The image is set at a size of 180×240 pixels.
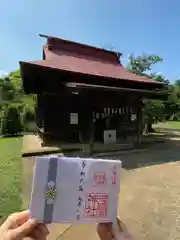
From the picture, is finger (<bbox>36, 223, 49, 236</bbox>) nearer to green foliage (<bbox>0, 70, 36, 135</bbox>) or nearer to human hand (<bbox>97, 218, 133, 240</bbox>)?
human hand (<bbox>97, 218, 133, 240</bbox>)

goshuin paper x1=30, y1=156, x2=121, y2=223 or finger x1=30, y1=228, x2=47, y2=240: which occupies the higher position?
goshuin paper x1=30, y1=156, x2=121, y2=223

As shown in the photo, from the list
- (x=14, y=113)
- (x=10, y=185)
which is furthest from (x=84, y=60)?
(x=10, y=185)

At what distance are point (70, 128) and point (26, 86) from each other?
3367mm

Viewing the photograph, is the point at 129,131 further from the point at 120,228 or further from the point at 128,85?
the point at 120,228

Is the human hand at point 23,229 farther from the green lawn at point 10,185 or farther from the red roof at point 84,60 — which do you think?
the red roof at point 84,60

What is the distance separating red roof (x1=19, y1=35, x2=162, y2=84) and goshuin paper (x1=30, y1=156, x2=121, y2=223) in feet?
32.3

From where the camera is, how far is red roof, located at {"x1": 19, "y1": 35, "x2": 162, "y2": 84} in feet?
38.4

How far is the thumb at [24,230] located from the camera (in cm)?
96

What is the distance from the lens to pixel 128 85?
12945mm

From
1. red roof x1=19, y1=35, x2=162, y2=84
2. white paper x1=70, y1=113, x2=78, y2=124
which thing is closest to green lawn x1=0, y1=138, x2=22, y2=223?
white paper x1=70, y1=113, x2=78, y2=124

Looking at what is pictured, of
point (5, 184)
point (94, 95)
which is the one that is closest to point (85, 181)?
point (5, 184)

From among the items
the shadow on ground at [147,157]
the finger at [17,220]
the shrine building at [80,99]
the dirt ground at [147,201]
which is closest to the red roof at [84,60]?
the shrine building at [80,99]

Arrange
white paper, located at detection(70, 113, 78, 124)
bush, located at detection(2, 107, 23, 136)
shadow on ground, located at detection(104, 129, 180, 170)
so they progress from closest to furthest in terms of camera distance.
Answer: shadow on ground, located at detection(104, 129, 180, 170), white paper, located at detection(70, 113, 78, 124), bush, located at detection(2, 107, 23, 136)

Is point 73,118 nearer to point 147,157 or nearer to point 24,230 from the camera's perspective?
point 147,157
